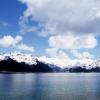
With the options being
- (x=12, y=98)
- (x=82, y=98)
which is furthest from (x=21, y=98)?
(x=82, y=98)

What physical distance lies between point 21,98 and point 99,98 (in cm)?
2147

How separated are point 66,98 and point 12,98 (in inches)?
586

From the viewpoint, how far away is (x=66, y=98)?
260 feet

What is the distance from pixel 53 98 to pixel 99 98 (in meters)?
12.7

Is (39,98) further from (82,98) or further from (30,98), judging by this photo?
(82,98)

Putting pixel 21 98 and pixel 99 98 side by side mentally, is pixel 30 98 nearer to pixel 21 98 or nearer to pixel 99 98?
pixel 21 98

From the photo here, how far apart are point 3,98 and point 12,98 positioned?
97.9 inches

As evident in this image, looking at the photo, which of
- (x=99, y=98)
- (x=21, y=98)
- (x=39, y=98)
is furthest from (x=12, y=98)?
(x=99, y=98)

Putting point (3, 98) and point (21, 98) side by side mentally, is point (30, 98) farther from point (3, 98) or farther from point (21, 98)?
point (3, 98)

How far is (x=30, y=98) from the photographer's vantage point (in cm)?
7906

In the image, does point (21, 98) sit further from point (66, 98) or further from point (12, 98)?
point (66, 98)

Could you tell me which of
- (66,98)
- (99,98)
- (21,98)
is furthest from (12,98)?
(99,98)

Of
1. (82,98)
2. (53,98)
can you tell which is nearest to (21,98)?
(53,98)

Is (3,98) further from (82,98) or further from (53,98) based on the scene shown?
(82,98)
